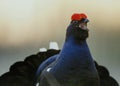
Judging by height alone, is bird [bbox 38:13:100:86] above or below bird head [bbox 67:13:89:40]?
below

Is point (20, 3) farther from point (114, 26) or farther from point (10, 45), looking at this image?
point (114, 26)

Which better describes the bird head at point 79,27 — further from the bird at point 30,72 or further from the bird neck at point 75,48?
the bird at point 30,72

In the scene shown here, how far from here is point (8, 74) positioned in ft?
3.60

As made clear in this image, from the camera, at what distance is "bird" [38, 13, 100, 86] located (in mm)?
950

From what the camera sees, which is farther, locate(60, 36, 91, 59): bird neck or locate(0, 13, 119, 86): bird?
locate(0, 13, 119, 86): bird

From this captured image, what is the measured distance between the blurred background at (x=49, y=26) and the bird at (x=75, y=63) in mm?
273

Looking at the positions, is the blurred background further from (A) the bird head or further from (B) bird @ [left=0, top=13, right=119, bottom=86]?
(A) the bird head

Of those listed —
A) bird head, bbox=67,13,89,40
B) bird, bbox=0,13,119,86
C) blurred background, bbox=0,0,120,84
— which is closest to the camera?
bird head, bbox=67,13,89,40

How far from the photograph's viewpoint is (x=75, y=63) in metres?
0.96

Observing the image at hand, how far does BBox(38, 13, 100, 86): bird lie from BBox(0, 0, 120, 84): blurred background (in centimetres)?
27

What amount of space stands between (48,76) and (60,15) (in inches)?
14.1

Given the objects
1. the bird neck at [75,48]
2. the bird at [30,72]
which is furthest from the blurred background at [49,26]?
the bird neck at [75,48]

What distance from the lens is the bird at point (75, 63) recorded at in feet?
3.12

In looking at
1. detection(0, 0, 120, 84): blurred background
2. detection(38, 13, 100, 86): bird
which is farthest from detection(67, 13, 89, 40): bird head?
detection(0, 0, 120, 84): blurred background
